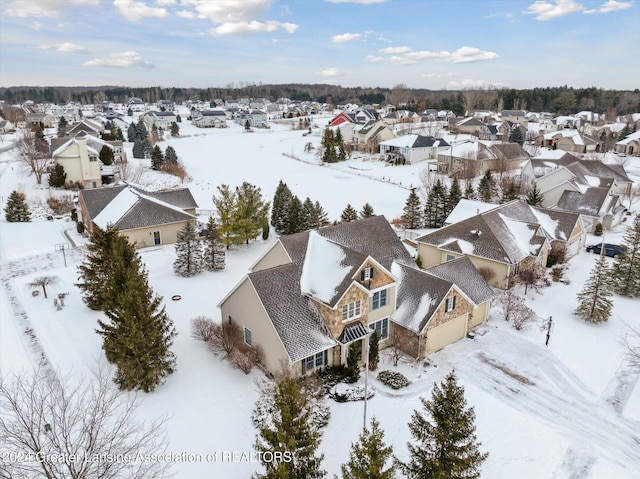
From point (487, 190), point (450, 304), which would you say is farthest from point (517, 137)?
point (450, 304)

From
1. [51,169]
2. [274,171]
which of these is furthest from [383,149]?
[51,169]

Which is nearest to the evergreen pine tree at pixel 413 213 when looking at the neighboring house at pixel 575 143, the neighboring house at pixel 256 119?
the neighboring house at pixel 575 143

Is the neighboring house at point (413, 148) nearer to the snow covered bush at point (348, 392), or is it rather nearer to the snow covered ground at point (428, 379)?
the snow covered ground at point (428, 379)

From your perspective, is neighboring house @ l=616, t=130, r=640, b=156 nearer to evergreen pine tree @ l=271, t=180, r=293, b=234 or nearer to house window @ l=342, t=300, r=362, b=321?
evergreen pine tree @ l=271, t=180, r=293, b=234

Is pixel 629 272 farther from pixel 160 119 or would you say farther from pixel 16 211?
pixel 160 119

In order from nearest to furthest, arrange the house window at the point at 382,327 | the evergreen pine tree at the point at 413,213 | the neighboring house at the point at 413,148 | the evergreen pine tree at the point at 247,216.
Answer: the house window at the point at 382,327, the evergreen pine tree at the point at 247,216, the evergreen pine tree at the point at 413,213, the neighboring house at the point at 413,148

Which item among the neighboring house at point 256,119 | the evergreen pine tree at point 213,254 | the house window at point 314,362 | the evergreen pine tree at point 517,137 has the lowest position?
the house window at point 314,362

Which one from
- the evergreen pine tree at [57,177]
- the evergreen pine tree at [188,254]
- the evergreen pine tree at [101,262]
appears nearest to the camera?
the evergreen pine tree at [101,262]

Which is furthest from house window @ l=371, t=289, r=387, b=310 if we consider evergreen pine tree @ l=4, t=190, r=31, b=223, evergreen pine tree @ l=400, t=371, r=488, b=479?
evergreen pine tree @ l=4, t=190, r=31, b=223
